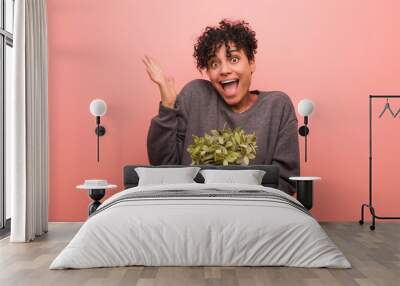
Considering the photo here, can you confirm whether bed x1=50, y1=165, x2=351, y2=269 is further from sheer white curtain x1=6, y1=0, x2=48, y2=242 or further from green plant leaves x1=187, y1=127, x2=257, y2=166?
green plant leaves x1=187, y1=127, x2=257, y2=166

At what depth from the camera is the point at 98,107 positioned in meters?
6.65

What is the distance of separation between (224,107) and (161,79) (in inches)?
32.6

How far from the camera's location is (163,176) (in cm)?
606

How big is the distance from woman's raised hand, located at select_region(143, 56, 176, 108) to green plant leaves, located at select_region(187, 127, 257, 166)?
0.64 metres

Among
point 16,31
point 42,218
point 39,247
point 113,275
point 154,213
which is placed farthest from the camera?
point 42,218

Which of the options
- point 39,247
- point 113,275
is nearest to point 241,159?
point 39,247

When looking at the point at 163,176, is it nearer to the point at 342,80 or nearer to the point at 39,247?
the point at 39,247

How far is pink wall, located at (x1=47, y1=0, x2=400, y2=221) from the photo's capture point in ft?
22.6

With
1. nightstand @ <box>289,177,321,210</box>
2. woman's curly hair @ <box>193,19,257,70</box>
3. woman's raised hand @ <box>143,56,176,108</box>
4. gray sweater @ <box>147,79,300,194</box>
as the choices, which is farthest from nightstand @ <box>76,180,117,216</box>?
nightstand @ <box>289,177,321,210</box>

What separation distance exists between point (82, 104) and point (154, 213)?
2.93 m

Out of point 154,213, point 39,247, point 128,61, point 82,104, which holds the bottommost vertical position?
point 39,247

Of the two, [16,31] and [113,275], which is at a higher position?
[16,31]

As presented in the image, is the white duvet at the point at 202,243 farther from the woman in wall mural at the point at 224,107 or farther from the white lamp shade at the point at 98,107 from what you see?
the white lamp shade at the point at 98,107

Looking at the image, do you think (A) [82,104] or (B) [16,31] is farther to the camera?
(A) [82,104]
